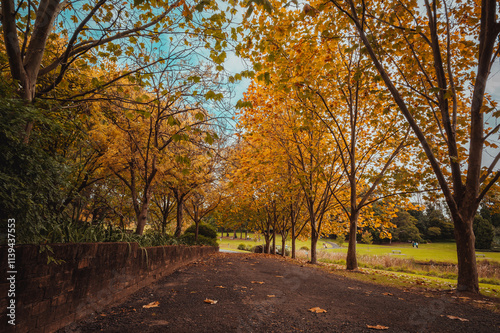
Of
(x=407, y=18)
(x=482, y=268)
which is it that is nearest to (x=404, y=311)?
(x=407, y=18)

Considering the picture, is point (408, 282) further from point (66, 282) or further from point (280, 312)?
point (66, 282)

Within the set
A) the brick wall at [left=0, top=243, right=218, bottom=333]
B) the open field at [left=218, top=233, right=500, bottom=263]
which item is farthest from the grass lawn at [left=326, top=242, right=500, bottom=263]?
the brick wall at [left=0, top=243, right=218, bottom=333]

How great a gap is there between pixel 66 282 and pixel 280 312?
2.57m

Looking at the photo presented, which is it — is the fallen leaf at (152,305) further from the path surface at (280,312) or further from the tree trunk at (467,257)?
the tree trunk at (467,257)

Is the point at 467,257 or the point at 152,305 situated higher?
the point at 467,257

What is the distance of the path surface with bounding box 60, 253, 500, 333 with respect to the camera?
277 cm

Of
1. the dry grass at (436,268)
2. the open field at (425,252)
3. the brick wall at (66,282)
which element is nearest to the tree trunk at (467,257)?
the brick wall at (66,282)

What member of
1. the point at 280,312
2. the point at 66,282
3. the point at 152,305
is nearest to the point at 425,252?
the point at 280,312

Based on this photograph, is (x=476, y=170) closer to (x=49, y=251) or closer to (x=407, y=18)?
(x=407, y=18)

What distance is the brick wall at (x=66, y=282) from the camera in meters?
2.03

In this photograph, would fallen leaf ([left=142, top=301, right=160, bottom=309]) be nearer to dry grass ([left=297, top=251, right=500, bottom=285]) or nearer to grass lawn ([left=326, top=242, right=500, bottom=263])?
dry grass ([left=297, top=251, right=500, bottom=285])

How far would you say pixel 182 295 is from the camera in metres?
4.11

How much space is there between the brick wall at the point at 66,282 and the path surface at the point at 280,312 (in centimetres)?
18

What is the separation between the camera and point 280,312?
328 cm
